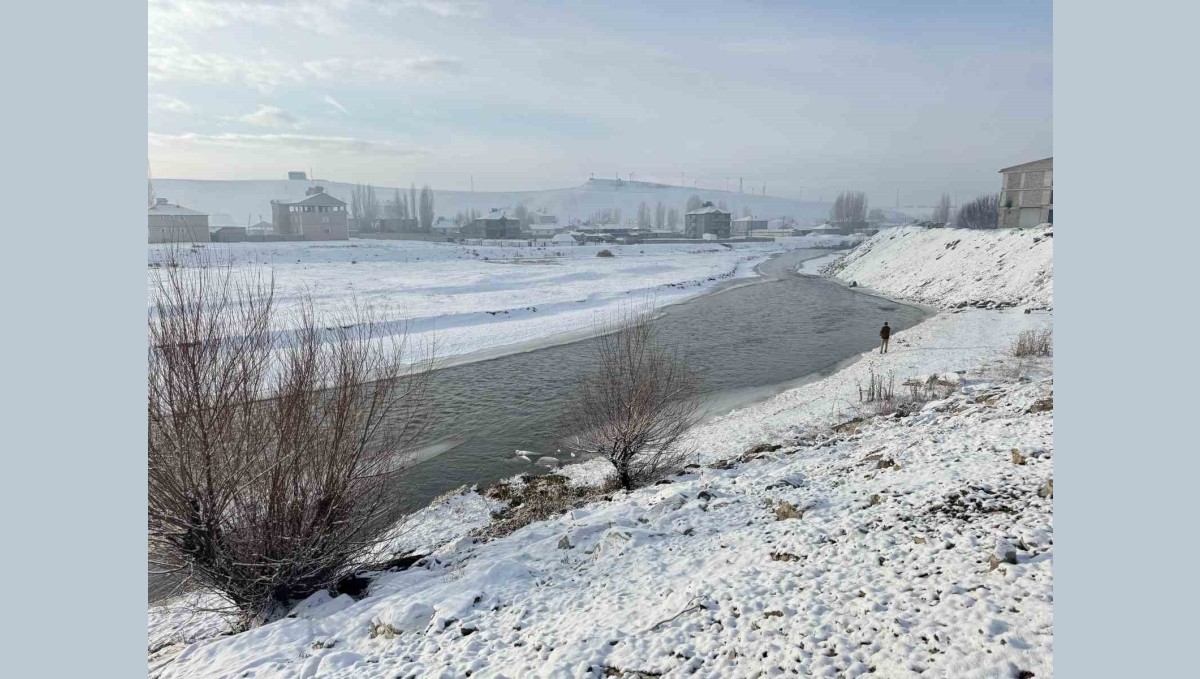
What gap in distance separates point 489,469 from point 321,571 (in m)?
5.51

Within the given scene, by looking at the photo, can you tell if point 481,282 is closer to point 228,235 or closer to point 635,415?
point 635,415

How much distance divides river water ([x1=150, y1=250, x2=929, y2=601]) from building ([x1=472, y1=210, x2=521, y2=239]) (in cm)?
5882

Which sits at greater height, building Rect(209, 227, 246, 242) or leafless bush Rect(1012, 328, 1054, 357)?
building Rect(209, 227, 246, 242)

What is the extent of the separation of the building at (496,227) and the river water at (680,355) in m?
58.8

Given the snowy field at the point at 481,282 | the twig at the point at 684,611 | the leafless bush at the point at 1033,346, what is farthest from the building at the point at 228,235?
the twig at the point at 684,611

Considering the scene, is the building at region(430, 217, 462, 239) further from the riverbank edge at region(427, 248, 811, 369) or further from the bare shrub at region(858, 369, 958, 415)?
the bare shrub at region(858, 369, 958, 415)

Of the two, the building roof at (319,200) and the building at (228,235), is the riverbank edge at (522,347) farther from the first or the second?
the building roof at (319,200)

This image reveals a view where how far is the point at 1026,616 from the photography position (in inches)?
192

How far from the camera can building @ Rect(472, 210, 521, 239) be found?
307ft

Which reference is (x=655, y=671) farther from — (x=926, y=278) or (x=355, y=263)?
(x=355, y=263)

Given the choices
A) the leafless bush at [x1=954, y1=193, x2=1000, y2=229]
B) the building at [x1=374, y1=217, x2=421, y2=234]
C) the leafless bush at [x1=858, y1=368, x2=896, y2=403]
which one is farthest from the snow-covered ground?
the building at [x1=374, y1=217, x2=421, y2=234]

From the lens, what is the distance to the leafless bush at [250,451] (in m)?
6.88

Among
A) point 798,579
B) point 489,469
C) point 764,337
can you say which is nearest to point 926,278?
point 764,337

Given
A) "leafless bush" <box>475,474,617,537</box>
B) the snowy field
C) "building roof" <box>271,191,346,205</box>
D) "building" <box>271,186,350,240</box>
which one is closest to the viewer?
"leafless bush" <box>475,474,617,537</box>
